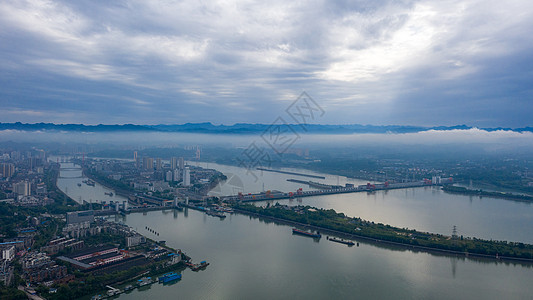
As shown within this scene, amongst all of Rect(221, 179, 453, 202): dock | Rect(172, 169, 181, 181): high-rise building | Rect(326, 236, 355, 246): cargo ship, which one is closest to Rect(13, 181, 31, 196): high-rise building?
Rect(172, 169, 181, 181): high-rise building

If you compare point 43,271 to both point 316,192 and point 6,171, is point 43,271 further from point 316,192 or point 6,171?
point 6,171

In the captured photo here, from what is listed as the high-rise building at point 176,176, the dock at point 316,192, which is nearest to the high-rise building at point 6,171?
the high-rise building at point 176,176

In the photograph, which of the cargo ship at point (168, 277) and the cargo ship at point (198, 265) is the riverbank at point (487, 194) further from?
the cargo ship at point (168, 277)

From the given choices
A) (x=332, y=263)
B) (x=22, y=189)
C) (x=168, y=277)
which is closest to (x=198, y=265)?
(x=168, y=277)

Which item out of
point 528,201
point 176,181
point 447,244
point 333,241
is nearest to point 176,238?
point 333,241

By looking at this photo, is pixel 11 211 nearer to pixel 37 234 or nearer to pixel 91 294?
pixel 37 234

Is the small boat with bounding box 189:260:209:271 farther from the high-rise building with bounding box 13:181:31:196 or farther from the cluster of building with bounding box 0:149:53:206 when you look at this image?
the high-rise building with bounding box 13:181:31:196
